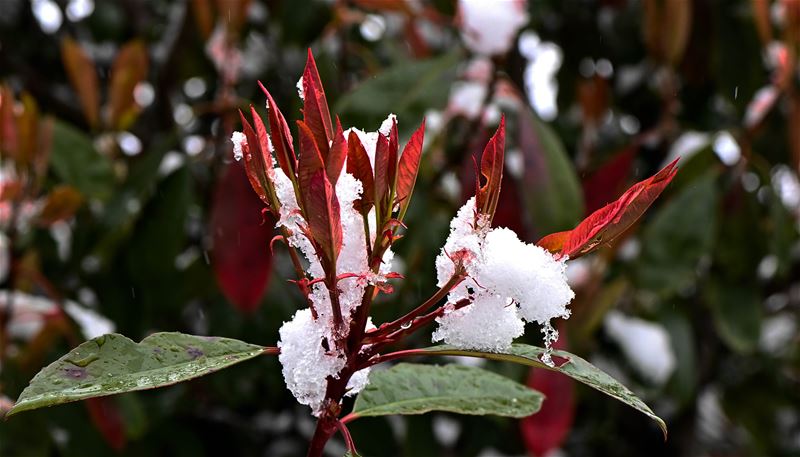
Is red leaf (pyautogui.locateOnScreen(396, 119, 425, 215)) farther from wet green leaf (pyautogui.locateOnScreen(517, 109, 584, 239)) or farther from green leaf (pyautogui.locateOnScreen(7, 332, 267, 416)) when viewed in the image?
wet green leaf (pyautogui.locateOnScreen(517, 109, 584, 239))

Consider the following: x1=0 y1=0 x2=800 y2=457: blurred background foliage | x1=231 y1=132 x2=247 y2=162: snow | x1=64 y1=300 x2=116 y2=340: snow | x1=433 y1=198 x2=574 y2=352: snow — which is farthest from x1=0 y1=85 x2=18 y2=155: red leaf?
x1=433 y1=198 x2=574 y2=352: snow

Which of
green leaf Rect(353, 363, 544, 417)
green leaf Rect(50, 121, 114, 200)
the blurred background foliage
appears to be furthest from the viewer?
green leaf Rect(50, 121, 114, 200)

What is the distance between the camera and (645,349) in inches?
65.6

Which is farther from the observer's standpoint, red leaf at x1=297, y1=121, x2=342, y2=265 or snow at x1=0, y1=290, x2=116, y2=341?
snow at x1=0, y1=290, x2=116, y2=341

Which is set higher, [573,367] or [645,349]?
[645,349]

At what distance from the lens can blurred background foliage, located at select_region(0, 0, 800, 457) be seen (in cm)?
119

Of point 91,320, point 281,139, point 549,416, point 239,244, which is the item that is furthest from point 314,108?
point 91,320

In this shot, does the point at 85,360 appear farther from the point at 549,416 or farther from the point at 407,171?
the point at 549,416

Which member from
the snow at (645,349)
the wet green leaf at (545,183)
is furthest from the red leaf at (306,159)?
the snow at (645,349)

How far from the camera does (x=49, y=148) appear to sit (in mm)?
1203

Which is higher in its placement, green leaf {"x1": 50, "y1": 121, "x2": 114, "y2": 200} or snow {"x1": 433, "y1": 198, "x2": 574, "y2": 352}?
green leaf {"x1": 50, "y1": 121, "x2": 114, "y2": 200}

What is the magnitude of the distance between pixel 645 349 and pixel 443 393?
122cm

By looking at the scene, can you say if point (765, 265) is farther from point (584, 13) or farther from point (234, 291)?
point (234, 291)

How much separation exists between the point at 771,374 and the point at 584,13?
98 cm
